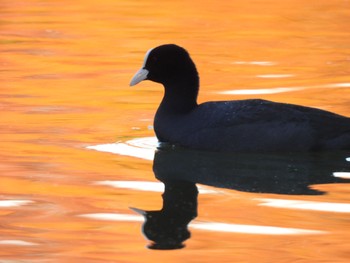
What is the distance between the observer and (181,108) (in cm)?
1009

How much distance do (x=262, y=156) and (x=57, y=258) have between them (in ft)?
10.7

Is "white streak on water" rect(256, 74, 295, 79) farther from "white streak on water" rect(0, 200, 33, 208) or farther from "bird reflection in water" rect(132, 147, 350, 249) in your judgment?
"white streak on water" rect(0, 200, 33, 208)

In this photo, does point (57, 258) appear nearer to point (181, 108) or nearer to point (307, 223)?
point (307, 223)

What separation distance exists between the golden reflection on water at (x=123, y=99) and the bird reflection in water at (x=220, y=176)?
131 millimetres

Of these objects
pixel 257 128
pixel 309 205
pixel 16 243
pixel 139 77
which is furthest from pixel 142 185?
pixel 139 77

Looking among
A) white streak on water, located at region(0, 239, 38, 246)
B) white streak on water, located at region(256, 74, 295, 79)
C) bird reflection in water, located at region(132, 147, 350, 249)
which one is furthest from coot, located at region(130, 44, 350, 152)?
white streak on water, located at region(256, 74, 295, 79)

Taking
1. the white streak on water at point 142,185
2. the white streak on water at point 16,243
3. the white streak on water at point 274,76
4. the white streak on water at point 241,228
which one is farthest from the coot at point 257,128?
the white streak on water at point 274,76

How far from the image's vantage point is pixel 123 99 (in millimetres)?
12219

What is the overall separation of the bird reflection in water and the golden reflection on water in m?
0.13

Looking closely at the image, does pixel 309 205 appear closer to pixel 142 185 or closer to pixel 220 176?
pixel 220 176

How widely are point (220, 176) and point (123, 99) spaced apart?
3.60 m

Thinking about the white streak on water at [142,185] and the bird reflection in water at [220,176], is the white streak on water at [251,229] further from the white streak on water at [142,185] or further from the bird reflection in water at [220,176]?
the white streak on water at [142,185]

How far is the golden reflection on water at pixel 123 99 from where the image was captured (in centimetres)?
690

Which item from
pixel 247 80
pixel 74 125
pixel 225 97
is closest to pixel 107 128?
pixel 74 125
